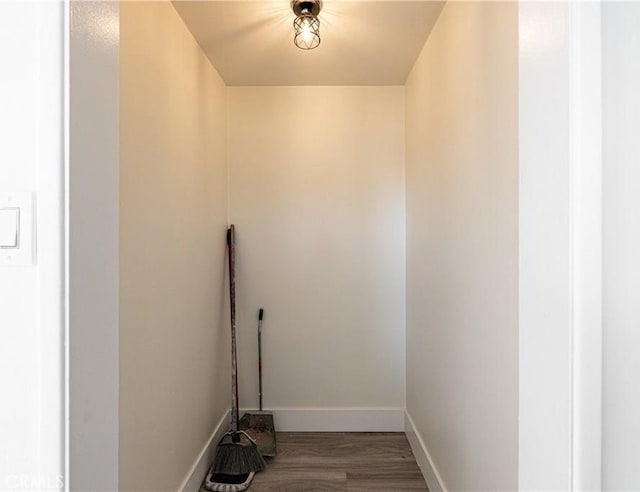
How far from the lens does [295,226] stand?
3.06 meters

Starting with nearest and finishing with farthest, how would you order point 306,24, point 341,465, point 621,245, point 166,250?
point 621,245, point 166,250, point 306,24, point 341,465

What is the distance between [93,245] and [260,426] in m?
2.38

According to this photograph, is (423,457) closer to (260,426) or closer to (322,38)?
(260,426)

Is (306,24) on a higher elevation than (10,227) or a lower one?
higher

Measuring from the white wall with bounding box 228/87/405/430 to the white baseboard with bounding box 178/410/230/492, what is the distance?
0.33m

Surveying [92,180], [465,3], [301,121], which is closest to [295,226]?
[301,121]

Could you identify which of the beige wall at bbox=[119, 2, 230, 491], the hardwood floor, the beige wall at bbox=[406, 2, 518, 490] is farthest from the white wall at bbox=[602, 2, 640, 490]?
the hardwood floor

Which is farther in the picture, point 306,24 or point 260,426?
point 260,426

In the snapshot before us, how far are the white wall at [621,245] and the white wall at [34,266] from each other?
0.77m

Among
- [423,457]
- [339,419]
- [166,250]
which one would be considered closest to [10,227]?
[166,250]

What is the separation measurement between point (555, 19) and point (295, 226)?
2490mm

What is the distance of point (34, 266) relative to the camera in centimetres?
66

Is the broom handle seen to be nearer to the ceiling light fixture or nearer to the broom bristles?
the broom bristles

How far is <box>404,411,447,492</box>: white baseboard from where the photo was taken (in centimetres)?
212
